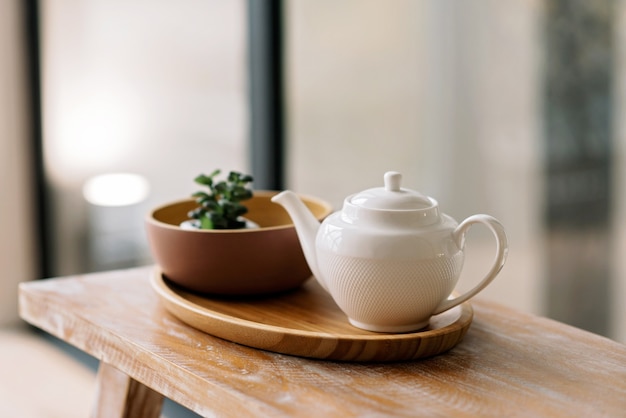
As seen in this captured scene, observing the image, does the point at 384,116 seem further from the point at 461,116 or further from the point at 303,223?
the point at 303,223

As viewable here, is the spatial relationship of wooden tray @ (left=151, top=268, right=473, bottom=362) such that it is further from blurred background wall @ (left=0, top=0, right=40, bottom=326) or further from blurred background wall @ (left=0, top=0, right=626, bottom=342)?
blurred background wall @ (left=0, top=0, right=40, bottom=326)

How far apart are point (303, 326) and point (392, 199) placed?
0.54 ft

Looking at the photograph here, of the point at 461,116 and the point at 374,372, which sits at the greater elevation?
the point at 461,116

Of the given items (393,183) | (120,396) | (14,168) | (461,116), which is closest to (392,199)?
(393,183)

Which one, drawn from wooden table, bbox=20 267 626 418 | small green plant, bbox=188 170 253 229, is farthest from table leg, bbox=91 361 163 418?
small green plant, bbox=188 170 253 229

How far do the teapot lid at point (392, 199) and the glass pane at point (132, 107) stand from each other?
109cm

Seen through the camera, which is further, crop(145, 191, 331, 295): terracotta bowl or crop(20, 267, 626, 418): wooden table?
crop(145, 191, 331, 295): terracotta bowl

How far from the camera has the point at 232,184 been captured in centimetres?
98

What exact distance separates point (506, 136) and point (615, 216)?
0.74 ft

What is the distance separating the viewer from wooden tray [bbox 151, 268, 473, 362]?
750 mm

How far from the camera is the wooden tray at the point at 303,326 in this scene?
2.46 feet

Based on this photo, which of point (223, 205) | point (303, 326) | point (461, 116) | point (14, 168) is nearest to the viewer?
point (303, 326)

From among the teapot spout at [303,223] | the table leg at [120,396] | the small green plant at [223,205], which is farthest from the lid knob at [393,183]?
the table leg at [120,396]

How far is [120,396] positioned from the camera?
0.99 metres
